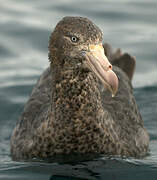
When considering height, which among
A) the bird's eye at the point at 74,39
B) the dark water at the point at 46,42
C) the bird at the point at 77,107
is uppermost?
the dark water at the point at 46,42

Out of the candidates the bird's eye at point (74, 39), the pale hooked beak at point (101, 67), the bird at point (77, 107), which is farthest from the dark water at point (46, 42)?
the bird's eye at point (74, 39)

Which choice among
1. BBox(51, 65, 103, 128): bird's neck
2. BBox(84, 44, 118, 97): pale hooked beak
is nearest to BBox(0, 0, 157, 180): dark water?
BBox(51, 65, 103, 128): bird's neck

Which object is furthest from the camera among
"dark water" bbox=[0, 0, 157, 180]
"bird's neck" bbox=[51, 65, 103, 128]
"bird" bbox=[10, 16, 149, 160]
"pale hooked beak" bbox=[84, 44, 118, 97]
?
"dark water" bbox=[0, 0, 157, 180]

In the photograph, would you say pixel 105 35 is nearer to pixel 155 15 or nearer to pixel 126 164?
pixel 155 15

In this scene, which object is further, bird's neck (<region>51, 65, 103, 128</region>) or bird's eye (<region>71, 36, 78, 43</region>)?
bird's neck (<region>51, 65, 103, 128</region>)

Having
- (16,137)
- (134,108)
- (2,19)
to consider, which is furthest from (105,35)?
(16,137)

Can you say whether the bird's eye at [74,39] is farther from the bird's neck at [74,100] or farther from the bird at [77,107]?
the bird's neck at [74,100]

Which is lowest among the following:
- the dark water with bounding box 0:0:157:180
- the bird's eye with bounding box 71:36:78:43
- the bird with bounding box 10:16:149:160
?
the bird with bounding box 10:16:149:160

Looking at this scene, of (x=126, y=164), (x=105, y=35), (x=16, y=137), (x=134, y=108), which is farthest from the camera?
(x=105, y=35)

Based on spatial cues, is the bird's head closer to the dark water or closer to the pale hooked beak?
the pale hooked beak
